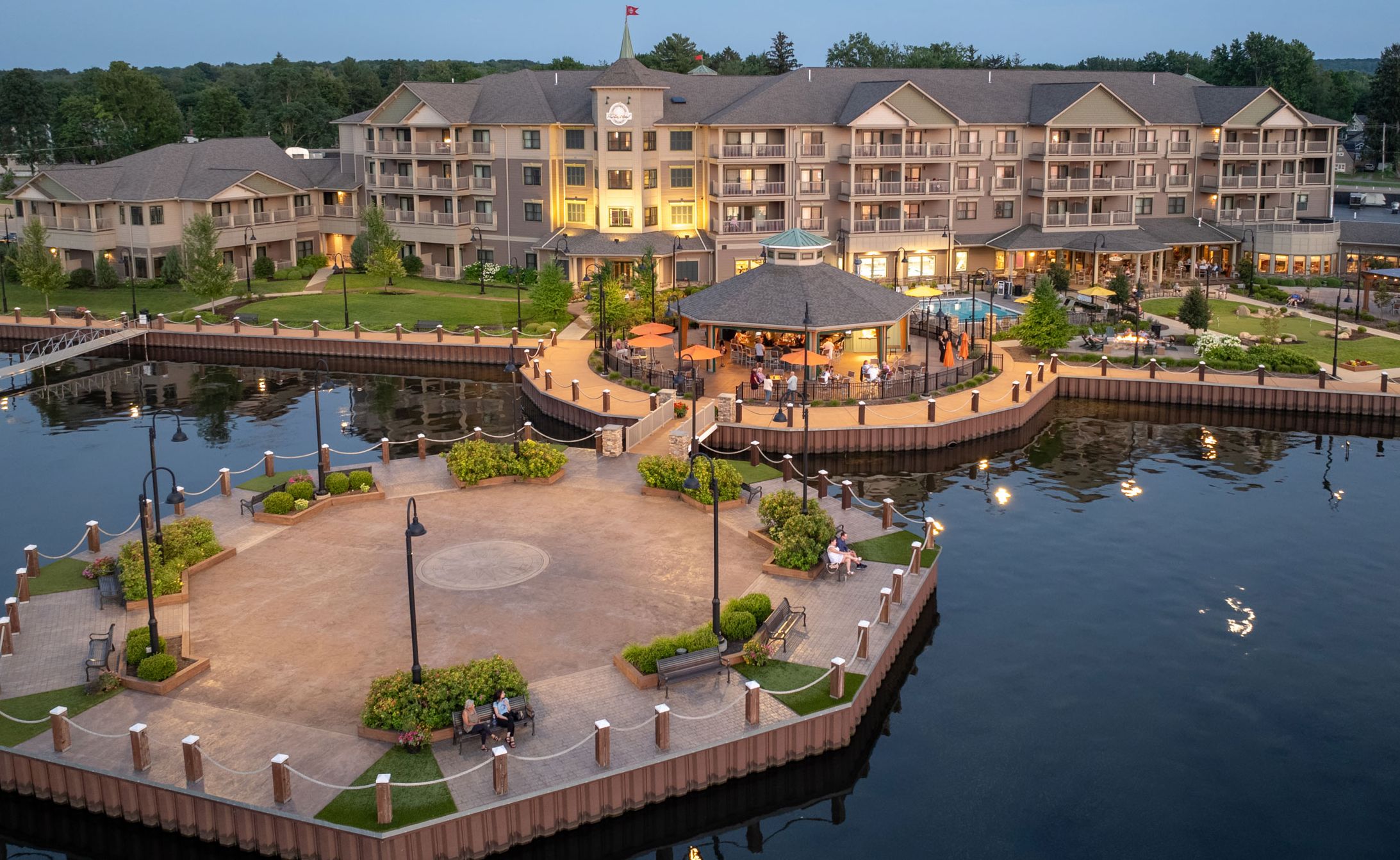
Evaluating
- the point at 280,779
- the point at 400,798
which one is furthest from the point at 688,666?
the point at 280,779

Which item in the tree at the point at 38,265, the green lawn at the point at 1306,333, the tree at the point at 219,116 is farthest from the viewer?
the tree at the point at 219,116

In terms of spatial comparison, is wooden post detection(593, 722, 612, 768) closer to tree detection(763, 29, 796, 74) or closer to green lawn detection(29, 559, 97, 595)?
green lawn detection(29, 559, 97, 595)

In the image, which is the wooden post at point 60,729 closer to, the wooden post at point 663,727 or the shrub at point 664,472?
the wooden post at point 663,727

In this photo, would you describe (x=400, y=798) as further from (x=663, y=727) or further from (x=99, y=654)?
(x=99, y=654)

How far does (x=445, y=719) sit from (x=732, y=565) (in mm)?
11759

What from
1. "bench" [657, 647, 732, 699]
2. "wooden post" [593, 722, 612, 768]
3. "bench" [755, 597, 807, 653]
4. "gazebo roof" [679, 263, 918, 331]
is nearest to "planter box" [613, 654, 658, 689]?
"bench" [657, 647, 732, 699]

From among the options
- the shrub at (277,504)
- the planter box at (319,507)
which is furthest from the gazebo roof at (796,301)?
the shrub at (277,504)

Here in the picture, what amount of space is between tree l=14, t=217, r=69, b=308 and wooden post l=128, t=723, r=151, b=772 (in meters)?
61.7

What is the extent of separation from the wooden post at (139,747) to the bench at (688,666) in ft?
36.1

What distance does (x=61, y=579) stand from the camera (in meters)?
35.0

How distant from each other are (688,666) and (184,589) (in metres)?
14.7

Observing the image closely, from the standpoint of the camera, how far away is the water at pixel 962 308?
69125 mm

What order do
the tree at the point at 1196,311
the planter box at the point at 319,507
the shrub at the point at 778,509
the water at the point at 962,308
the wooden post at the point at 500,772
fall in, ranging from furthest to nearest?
the water at the point at 962,308
the tree at the point at 1196,311
the planter box at the point at 319,507
the shrub at the point at 778,509
the wooden post at the point at 500,772

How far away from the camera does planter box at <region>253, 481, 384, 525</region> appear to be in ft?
130
